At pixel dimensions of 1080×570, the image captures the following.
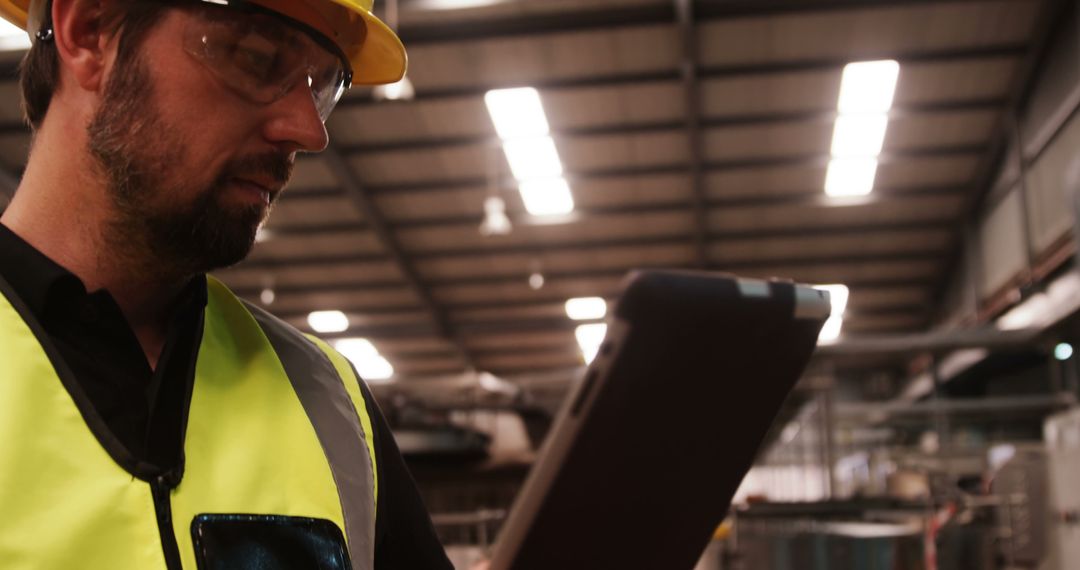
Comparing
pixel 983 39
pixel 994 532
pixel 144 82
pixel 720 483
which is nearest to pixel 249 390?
pixel 144 82

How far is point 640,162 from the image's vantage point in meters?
13.5

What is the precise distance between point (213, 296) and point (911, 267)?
15917mm

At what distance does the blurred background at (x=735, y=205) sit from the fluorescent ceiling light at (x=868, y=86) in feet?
0.10

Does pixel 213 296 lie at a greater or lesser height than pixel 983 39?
lesser

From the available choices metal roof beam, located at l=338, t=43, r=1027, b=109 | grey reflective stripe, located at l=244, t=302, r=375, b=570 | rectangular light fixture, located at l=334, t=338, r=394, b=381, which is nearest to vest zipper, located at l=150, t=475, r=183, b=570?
grey reflective stripe, located at l=244, t=302, r=375, b=570

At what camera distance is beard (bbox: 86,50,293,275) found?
4.27 feet

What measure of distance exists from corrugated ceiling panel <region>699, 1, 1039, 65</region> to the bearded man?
9883 millimetres

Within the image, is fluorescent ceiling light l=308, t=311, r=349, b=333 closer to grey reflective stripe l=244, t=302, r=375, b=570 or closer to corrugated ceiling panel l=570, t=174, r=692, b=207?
corrugated ceiling panel l=570, t=174, r=692, b=207

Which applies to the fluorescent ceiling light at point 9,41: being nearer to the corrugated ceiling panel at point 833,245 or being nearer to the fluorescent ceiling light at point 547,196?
the fluorescent ceiling light at point 547,196

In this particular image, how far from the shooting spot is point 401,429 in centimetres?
572

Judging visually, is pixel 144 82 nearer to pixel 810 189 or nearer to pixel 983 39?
pixel 983 39

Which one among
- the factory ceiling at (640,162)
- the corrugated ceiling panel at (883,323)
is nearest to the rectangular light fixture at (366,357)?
the factory ceiling at (640,162)

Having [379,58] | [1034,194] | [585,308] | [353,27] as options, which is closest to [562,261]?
[585,308]

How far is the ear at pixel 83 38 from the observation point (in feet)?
4.37
